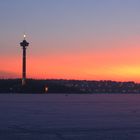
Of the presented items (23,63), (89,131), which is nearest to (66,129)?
(89,131)

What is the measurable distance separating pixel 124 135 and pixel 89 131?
2975 millimetres

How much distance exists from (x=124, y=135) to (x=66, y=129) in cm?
475

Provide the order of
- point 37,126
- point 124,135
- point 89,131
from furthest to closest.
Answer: point 37,126 < point 89,131 < point 124,135

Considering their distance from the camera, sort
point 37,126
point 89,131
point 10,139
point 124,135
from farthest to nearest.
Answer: point 37,126, point 89,131, point 124,135, point 10,139

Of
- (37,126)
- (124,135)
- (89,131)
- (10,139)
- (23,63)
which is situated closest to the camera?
(10,139)

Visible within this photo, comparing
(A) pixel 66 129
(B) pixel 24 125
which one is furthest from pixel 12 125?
(A) pixel 66 129

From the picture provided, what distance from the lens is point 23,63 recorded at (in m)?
195

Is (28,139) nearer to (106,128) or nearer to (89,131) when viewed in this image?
(89,131)

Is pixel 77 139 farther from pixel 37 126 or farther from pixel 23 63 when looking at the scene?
pixel 23 63

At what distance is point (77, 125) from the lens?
3778cm

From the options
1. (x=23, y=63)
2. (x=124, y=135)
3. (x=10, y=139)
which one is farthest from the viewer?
(x=23, y=63)

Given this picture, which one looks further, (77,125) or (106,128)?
(77,125)

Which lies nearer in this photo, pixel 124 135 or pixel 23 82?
pixel 124 135

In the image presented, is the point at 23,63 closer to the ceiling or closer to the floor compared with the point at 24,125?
closer to the ceiling
